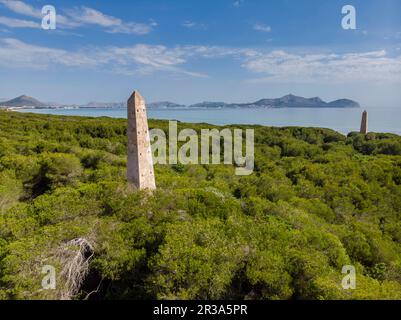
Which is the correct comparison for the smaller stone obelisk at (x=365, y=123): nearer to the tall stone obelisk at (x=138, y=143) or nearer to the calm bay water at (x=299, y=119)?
the calm bay water at (x=299, y=119)

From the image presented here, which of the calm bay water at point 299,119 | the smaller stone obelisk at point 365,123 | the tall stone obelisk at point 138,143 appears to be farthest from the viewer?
the calm bay water at point 299,119

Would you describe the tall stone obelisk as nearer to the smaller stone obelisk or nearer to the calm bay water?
the calm bay water

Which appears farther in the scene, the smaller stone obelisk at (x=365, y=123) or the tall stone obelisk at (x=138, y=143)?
the smaller stone obelisk at (x=365, y=123)

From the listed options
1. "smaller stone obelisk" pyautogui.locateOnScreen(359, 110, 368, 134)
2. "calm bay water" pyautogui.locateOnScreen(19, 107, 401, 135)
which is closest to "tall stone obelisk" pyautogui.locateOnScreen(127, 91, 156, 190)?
"calm bay water" pyautogui.locateOnScreen(19, 107, 401, 135)

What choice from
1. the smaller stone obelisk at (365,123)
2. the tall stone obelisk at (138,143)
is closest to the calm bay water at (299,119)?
the smaller stone obelisk at (365,123)

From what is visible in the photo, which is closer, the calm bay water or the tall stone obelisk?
the tall stone obelisk

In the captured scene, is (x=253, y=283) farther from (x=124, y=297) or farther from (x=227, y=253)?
(x=124, y=297)

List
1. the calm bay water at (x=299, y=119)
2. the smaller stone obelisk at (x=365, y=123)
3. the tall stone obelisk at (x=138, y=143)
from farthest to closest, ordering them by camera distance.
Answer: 1. the calm bay water at (x=299, y=119)
2. the smaller stone obelisk at (x=365, y=123)
3. the tall stone obelisk at (x=138, y=143)
